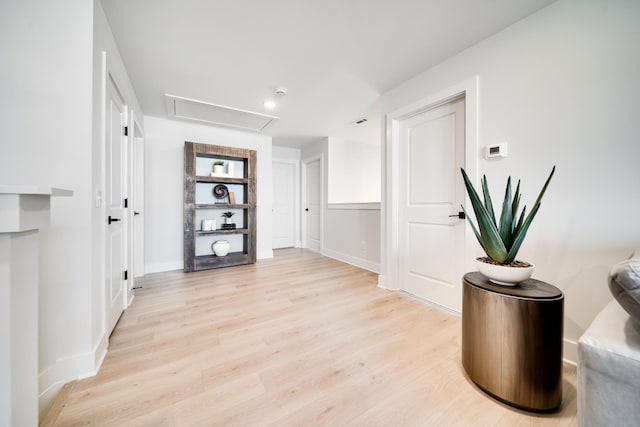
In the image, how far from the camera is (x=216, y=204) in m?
3.47

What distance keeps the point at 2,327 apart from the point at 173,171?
3.09 metres

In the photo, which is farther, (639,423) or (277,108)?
(277,108)

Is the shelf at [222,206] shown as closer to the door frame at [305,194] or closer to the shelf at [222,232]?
the shelf at [222,232]

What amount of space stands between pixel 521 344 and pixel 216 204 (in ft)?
11.5

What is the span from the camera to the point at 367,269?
135 inches

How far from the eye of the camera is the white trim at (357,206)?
10.9 ft

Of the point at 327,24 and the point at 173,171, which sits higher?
the point at 327,24

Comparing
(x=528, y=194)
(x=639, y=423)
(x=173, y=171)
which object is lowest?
(x=639, y=423)

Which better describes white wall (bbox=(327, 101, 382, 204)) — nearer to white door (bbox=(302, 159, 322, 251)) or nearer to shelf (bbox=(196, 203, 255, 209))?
white door (bbox=(302, 159, 322, 251))

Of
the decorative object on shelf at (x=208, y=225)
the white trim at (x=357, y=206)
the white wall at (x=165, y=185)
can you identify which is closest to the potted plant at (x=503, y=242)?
the white trim at (x=357, y=206)

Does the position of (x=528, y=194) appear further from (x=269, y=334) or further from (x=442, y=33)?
(x=269, y=334)

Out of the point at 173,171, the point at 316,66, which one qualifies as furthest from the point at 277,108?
the point at 173,171

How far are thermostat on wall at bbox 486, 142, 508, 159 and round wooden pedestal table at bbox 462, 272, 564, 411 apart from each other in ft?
3.23

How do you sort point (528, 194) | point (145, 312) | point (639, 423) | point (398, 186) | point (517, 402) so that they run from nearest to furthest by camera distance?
point (639, 423) < point (517, 402) < point (528, 194) < point (145, 312) < point (398, 186)
